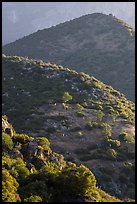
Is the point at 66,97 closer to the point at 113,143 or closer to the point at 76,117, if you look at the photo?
the point at 76,117

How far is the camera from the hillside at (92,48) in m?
111

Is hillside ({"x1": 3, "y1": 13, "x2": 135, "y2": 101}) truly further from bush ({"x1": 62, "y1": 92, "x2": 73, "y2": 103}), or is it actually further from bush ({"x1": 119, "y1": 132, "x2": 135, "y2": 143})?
bush ({"x1": 119, "y1": 132, "x2": 135, "y2": 143})

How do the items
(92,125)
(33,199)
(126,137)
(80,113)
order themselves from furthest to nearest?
(80,113) → (92,125) → (126,137) → (33,199)

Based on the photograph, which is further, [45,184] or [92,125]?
[92,125]

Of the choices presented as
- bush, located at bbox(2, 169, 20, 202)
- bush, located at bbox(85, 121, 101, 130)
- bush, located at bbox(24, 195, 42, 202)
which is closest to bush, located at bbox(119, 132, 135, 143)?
bush, located at bbox(85, 121, 101, 130)

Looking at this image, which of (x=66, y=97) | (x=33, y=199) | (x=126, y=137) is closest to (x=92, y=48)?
(x=66, y=97)

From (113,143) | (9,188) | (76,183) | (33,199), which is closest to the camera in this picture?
(33,199)

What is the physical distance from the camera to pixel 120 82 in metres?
105

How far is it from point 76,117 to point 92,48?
83.4 meters

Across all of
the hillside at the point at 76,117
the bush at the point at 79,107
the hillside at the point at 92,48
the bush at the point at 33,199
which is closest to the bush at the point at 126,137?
the hillside at the point at 76,117

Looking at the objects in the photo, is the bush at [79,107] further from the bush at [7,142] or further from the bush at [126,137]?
the bush at [7,142]

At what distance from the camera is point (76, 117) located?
53344 mm

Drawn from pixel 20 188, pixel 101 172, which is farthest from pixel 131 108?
pixel 20 188

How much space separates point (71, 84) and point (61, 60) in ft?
204
